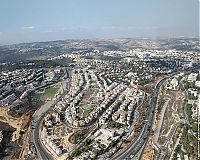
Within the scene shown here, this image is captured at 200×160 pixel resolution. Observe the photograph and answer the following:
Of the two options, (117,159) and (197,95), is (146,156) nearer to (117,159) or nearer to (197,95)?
(117,159)

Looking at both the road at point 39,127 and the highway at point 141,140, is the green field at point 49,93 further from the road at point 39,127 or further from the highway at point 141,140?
the highway at point 141,140

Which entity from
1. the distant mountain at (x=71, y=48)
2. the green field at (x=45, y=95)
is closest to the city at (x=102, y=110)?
the green field at (x=45, y=95)

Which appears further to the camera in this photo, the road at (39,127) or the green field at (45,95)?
the green field at (45,95)

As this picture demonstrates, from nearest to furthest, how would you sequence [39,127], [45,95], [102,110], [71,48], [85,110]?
[39,127], [102,110], [85,110], [45,95], [71,48]

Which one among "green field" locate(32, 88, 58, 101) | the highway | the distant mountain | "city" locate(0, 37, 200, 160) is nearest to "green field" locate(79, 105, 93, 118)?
"city" locate(0, 37, 200, 160)

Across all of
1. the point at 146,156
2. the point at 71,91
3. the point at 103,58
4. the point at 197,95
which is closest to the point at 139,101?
the point at 197,95

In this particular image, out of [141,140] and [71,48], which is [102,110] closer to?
[141,140]

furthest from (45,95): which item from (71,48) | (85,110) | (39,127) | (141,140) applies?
(71,48)
